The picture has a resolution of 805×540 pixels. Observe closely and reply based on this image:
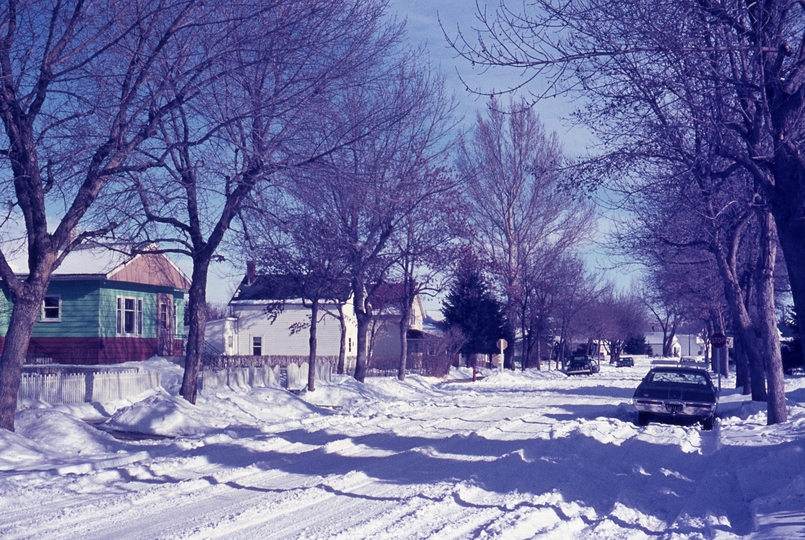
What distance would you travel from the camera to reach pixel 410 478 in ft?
35.0

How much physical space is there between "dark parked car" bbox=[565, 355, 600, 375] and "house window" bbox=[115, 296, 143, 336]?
35.2 metres

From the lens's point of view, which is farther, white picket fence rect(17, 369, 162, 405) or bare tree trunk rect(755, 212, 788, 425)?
white picket fence rect(17, 369, 162, 405)

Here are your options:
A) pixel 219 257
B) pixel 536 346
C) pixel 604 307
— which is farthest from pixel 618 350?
pixel 219 257

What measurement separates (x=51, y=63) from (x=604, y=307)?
7962cm

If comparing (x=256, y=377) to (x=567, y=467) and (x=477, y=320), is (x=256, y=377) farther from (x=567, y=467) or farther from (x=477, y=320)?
(x=477, y=320)

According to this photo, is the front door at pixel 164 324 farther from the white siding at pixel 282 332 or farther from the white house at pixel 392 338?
the white siding at pixel 282 332

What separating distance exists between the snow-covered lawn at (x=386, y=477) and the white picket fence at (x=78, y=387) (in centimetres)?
105

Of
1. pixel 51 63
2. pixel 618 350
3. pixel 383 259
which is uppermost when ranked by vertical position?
pixel 51 63

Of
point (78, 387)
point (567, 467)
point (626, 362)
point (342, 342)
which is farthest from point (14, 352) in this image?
point (626, 362)

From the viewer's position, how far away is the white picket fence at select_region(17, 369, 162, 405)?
19016 mm

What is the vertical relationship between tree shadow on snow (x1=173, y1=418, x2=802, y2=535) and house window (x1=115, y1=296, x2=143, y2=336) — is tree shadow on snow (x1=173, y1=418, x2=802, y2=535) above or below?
below

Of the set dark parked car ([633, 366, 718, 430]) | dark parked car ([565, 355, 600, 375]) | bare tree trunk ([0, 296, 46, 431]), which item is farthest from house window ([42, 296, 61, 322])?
dark parked car ([565, 355, 600, 375])

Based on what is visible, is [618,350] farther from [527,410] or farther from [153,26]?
[153,26]

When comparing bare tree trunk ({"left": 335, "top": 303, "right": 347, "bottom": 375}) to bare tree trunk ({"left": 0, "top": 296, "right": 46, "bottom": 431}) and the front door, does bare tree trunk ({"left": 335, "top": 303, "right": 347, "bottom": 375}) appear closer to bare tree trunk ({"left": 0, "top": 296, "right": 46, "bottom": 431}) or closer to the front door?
the front door
